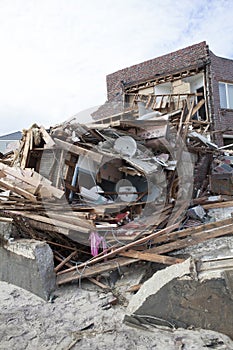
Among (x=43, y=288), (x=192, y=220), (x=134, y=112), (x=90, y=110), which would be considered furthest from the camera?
(x=90, y=110)

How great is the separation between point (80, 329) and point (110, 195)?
A: 2612mm

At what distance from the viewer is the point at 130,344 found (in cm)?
279

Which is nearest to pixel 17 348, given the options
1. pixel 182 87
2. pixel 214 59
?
pixel 182 87

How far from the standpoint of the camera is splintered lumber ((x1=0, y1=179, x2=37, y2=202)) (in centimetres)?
475

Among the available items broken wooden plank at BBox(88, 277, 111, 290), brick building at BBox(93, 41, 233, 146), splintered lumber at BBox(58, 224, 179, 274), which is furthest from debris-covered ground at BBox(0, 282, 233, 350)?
brick building at BBox(93, 41, 233, 146)

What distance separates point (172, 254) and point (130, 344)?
1430 mm

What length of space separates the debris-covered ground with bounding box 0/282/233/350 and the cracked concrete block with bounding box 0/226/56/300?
158 mm

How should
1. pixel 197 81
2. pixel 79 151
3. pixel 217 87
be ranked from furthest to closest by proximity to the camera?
pixel 197 81, pixel 217 87, pixel 79 151

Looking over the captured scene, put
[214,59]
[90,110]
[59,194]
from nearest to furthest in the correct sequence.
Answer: [59,194] < [90,110] < [214,59]

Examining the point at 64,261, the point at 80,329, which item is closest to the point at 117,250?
the point at 64,261

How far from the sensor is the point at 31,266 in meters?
3.93

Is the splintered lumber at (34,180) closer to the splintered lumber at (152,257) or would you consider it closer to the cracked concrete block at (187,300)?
the splintered lumber at (152,257)

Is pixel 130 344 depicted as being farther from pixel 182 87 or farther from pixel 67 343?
pixel 182 87

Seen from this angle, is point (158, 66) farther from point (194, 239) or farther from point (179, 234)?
point (194, 239)
